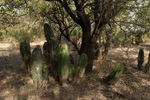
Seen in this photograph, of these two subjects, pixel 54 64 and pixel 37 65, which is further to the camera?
pixel 54 64

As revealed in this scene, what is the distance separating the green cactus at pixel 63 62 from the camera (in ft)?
12.2

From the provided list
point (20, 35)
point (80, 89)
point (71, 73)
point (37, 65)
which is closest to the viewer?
point (37, 65)

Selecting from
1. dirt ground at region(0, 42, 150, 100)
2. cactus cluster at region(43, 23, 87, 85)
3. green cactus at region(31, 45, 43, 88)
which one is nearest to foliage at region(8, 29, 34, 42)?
dirt ground at region(0, 42, 150, 100)

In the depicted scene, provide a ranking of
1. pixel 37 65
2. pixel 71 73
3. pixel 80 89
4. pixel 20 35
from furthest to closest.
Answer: pixel 20 35, pixel 71 73, pixel 80 89, pixel 37 65

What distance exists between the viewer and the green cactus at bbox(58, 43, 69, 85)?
3730 millimetres

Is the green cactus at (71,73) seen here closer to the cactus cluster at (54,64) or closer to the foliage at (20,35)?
the cactus cluster at (54,64)

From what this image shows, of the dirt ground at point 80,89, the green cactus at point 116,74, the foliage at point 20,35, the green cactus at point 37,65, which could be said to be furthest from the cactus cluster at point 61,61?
the foliage at point 20,35

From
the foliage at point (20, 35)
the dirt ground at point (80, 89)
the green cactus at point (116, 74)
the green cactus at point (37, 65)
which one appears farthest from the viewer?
the foliage at point (20, 35)

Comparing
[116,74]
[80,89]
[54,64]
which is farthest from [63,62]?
[116,74]

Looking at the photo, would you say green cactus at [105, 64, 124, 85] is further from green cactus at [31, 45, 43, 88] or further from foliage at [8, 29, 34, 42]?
foliage at [8, 29, 34, 42]

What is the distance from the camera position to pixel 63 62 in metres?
3.78

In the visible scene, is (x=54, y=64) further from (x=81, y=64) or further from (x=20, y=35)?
(x=20, y=35)

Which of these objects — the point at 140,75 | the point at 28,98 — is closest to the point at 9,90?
the point at 28,98

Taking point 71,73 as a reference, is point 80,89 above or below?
below
